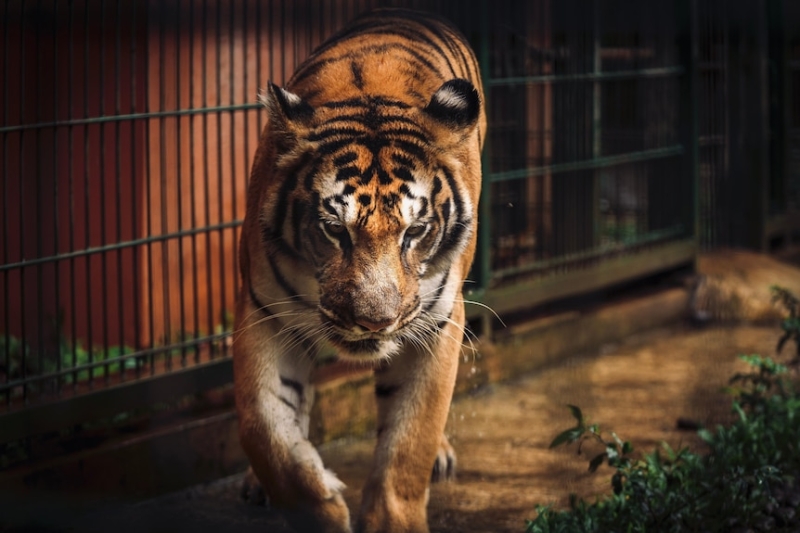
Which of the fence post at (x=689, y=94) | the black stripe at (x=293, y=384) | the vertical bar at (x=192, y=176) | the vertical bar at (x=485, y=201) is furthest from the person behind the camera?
the fence post at (x=689, y=94)

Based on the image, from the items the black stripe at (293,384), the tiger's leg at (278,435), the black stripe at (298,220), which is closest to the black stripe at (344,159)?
the black stripe at (298,220)

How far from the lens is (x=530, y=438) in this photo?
418cm

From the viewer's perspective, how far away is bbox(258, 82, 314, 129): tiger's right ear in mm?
2641

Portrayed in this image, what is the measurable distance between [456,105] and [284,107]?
38 centimetres

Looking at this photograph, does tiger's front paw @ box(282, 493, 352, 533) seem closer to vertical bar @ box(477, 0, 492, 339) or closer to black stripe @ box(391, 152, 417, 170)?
black stripe @ box(391, 152, 417, 170)

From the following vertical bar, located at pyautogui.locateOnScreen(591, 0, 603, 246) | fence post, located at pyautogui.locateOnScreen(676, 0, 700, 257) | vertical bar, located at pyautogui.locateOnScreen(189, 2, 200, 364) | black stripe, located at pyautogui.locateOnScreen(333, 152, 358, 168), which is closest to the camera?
black stripe, located at pyautogui.locateOnScreen(333, 152, 358, 168)

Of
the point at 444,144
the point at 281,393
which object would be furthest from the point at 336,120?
the point at 281,393

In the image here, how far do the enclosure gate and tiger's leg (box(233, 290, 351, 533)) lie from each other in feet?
2.17

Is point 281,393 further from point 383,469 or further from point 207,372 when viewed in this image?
point 207,372

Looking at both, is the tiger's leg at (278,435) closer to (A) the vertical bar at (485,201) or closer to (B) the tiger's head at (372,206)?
(B) the tiger's head at (372,206)

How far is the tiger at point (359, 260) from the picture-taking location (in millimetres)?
2607

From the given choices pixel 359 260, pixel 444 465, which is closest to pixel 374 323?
pixel 359 260

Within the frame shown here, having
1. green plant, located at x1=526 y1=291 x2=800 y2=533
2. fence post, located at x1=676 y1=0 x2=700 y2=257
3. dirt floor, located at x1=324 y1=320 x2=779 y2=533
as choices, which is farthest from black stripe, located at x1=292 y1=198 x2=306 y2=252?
fence post, located at x1=676 y1=0 x2=700 y2=257

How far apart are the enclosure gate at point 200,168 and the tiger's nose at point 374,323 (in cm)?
96
